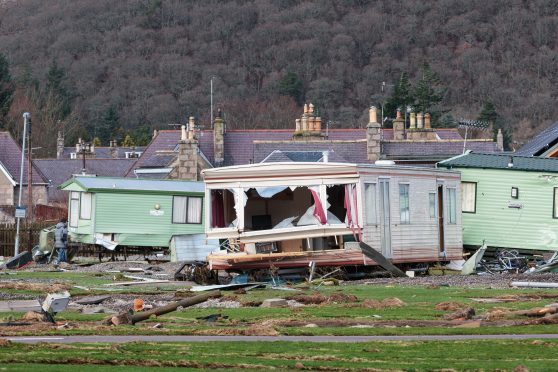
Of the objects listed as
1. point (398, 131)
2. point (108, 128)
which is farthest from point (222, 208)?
point (108, 128)

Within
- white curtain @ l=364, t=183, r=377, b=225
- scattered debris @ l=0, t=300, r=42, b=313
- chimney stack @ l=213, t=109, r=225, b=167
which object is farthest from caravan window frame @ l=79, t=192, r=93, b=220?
scattered debris @ l=0, t=300, r=42, b=313

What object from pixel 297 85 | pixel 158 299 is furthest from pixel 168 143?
pixel 297 85

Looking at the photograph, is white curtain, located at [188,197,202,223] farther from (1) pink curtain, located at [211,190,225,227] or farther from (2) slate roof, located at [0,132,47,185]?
(2) slate roof, located at [0,132,47,185]

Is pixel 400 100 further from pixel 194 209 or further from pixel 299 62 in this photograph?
pixel 299 62

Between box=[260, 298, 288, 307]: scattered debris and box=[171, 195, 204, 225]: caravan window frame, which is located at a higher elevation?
box=[171, 195, 204, 225]: caravan window frame

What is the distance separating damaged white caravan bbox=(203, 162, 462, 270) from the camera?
34406 millimetres

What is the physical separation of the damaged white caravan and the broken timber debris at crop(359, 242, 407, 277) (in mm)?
141

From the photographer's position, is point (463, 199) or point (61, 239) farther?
point (61, 239)

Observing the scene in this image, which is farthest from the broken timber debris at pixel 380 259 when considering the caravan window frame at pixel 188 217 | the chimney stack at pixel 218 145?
the chimney stack at pixel 218 145

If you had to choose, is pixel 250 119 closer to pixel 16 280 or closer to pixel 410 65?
pixel 410 65

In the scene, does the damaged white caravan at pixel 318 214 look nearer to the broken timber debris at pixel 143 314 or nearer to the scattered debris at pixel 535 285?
the scattered debris at pixel 535 285

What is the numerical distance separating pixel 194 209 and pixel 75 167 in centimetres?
3785

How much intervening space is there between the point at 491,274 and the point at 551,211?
424cm

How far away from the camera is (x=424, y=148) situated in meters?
61.7
